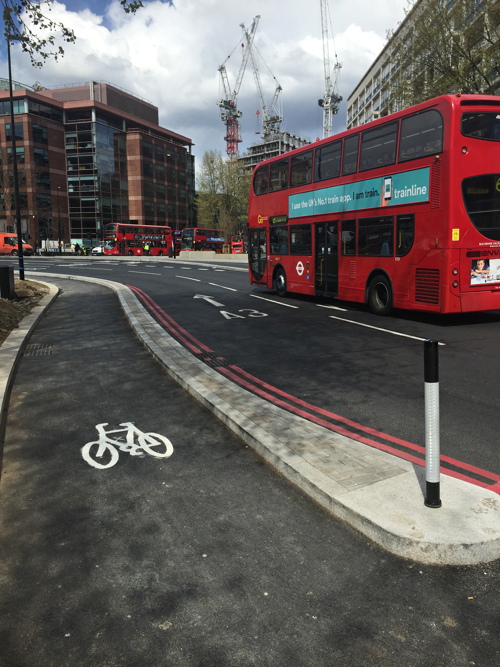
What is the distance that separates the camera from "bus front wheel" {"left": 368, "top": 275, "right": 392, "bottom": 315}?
38.9ft

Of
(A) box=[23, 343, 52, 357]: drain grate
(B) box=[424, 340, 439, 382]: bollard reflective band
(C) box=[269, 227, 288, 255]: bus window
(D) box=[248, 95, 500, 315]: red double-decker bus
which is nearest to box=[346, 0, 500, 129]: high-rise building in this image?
(C) box=[269, 227, 288, 255]: bus window

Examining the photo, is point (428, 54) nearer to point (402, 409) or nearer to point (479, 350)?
point (479, 350)

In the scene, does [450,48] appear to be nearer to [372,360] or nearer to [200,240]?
[372,360]

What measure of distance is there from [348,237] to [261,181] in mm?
5565

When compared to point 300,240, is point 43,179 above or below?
above

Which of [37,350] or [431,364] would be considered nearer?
[431,364]

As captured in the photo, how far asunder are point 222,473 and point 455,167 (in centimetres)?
831

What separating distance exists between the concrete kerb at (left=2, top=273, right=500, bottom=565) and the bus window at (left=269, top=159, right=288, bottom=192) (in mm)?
11780

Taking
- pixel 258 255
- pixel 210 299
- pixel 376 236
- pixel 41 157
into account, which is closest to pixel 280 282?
pixel 258 255

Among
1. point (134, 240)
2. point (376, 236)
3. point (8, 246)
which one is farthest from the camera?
point (8, 246)

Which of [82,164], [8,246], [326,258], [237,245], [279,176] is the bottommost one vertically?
[326,258]

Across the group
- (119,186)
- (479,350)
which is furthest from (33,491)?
(119,186)

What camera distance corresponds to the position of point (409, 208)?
419 inches

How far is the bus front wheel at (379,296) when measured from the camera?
11.9 metres
